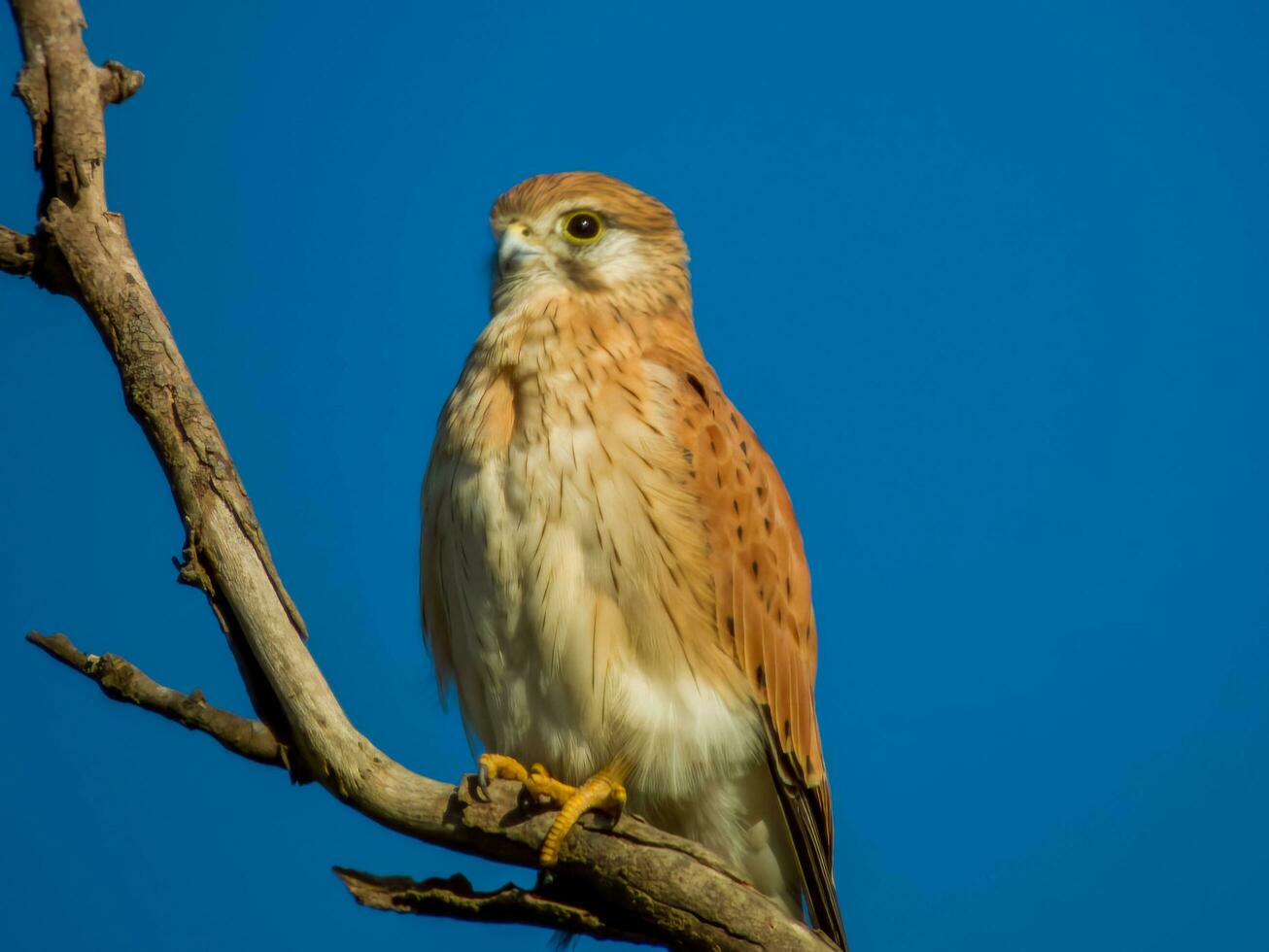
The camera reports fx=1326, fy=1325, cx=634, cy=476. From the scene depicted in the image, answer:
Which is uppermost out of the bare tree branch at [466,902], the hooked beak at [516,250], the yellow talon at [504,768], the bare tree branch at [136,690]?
the hooked beak at [516,250]

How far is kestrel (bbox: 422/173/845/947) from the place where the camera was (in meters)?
2.58

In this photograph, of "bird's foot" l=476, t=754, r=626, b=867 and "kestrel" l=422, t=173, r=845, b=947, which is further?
"kestrel" l=422, t=173, r=845, b=947

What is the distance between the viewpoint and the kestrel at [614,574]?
2582 mm

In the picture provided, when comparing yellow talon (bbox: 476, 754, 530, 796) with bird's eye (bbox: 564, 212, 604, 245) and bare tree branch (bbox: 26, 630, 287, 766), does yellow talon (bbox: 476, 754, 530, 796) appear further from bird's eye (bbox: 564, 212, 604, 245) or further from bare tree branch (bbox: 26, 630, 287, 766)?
bird's eye (bbox: 564, 212, 604, 245)

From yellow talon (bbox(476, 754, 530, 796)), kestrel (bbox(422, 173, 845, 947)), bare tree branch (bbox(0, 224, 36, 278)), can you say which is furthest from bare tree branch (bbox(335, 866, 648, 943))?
bare tree branch (bbox(0, 224, 36, 278))

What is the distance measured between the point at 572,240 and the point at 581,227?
0.04 metres

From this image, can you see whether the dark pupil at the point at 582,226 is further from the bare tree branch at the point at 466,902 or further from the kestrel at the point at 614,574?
the bare tree branch at the point at 466,902

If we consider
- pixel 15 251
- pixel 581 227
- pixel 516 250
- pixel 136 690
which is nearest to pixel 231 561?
pixel 136 690

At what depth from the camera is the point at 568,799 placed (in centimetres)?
242

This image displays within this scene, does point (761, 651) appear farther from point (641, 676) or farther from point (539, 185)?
point (539, 185)

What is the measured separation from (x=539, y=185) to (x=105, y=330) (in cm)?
107

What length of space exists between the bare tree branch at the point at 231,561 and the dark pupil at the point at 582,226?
1.00 metres

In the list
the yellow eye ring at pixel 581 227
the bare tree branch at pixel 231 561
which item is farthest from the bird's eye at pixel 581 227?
the bare tree branch at pixel 231 561

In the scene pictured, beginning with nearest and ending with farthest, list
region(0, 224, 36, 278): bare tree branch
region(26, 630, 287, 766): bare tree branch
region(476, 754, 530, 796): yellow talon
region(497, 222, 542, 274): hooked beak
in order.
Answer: region(26, 630, 287, 766): bare tree branch
region(0, 224, 36, 278): bare tree branch
region(476, 754, 530, 796): yellow talon
region(497, 222, 542, 274): hooked beak
